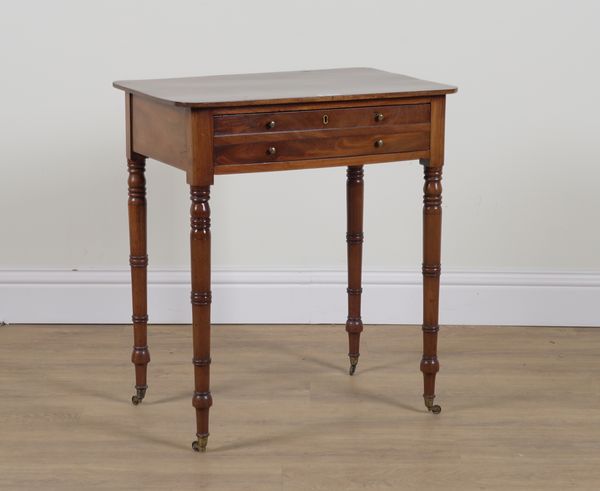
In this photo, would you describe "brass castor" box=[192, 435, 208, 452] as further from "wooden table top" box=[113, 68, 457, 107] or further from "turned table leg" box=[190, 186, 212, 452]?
"wooden table top" box=[113, 68, 457, 107]

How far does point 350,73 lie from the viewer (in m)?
3.56

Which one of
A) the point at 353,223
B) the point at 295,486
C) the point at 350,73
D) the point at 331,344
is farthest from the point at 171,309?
the point at 295,486

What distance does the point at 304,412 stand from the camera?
338 centimetres

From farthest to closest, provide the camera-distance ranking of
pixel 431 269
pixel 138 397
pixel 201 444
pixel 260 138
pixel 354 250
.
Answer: pixel 354 250, pixel 138 397, pixel 431 269, pixel 201 444, pixel 260 138

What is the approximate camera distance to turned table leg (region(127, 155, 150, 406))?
3.30 metres

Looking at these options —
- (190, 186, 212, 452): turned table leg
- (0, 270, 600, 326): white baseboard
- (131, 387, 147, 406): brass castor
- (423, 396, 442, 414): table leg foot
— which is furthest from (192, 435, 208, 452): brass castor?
(0, 270, 600, 326): white baseboard

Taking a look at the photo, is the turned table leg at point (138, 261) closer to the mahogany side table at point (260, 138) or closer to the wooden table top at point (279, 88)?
the mahogany side table at point (260, 138)

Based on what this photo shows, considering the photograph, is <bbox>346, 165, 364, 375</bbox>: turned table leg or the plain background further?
the plain background

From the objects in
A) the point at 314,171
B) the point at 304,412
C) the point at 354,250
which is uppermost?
the point at 314,171

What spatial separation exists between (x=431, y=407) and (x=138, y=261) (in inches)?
37.8

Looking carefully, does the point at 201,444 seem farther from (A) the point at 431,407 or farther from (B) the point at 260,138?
(B) the point at 260,138

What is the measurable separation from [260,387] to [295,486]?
2.36 feet

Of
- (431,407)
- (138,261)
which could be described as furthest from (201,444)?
(431,407)

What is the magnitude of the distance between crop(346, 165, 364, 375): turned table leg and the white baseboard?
480 mm
